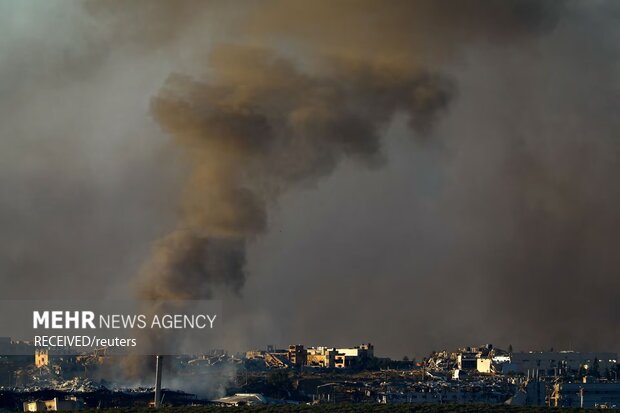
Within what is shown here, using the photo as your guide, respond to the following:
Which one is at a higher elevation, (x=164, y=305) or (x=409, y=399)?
(x=164, y=305)

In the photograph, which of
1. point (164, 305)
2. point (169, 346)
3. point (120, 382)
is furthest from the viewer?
point (120, 382)

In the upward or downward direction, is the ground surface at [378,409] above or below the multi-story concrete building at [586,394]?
below

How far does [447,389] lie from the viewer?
155m

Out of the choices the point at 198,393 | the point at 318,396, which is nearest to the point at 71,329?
the point at 198,393

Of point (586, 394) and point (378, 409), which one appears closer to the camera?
point (378, 409)

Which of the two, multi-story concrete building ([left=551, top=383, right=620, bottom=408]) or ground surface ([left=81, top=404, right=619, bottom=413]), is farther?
multi-story concrete building ([left=551, top=383, right=620, bottom=408])

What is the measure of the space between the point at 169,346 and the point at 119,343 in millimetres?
7224

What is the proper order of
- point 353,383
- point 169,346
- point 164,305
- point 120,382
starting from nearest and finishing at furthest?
1. point 164,305
2. point 169,346
3. point 120,382
4. point 353,383

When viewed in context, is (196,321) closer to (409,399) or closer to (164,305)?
(164,305)

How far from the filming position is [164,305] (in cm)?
13162

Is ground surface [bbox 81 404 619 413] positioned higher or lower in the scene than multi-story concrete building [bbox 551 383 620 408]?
lower

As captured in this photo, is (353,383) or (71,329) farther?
(353,383)

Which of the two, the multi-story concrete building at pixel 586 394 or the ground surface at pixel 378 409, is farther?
the multi-story concrete building at pixel 586 394

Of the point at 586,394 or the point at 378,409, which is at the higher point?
the point at 586,394
